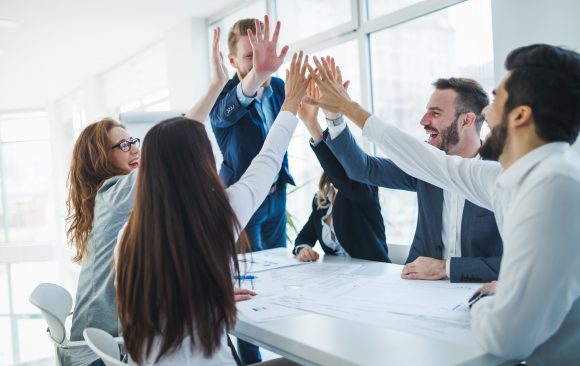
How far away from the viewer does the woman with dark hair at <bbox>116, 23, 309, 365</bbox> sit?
3.98 ft

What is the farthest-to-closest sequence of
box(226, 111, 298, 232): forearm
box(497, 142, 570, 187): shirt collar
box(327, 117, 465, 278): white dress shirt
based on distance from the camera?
1. box(327, 117, 465, 278): white dress shirt
2. box(226, 111, 298, 232): forearm
3. box(497, 142, 570, 187): shirt collar

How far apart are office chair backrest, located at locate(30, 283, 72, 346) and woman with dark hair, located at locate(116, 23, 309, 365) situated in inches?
20.9

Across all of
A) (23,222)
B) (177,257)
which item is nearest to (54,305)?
(177,257)

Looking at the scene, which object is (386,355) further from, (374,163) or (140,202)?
(374,163)

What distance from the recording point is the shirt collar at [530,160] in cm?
107

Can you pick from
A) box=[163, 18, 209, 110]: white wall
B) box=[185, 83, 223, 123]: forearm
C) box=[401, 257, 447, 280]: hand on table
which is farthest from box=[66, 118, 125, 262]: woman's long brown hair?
box=[163, 18, 209, 110]: white wall

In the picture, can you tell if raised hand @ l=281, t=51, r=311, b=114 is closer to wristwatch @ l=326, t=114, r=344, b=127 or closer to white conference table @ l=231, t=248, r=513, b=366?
wristwatch @ l=326, t=114, r=344, b=127

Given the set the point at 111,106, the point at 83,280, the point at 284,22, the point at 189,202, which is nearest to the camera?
the point at 189,202

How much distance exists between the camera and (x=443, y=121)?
2.29m

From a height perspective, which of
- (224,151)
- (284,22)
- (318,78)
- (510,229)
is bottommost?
(510,229)

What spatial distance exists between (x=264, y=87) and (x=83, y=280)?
1.44 meters

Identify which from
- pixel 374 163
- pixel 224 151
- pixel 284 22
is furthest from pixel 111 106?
pixel 374 163

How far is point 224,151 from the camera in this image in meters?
2.93

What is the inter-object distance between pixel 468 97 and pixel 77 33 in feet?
17.1
